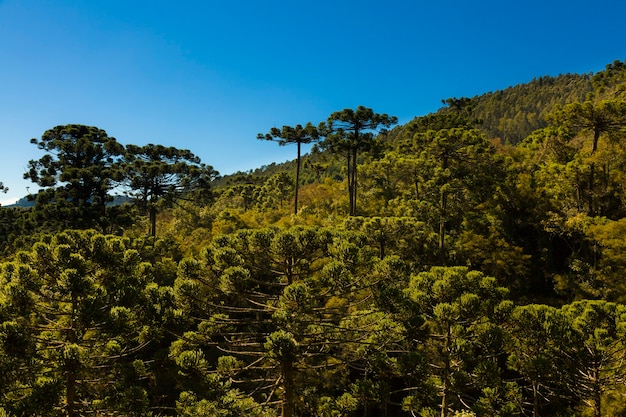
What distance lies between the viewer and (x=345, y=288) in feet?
29.1

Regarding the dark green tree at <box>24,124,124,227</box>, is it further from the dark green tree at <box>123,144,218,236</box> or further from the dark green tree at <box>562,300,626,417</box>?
the dark green tree at <box>562,300,626,417</box>

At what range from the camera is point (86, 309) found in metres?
8.27

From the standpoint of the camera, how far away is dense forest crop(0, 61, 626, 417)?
887 cm

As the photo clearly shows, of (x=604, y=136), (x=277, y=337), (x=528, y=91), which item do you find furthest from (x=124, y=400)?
(x=528, y=91)

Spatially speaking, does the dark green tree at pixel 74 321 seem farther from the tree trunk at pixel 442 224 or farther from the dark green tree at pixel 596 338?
the tree trunk at pixel 442 224

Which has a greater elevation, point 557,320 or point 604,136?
point 604,136

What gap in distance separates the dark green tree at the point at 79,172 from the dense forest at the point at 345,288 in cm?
13

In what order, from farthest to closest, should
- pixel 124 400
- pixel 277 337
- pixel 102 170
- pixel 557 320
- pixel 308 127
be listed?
pixel 308 127 → pixel 102 170 → pixel 557 320 → pixel 124 400 → pixel 277 337

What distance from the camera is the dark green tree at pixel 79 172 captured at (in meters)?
23.6

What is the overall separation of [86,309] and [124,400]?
2.49 metres

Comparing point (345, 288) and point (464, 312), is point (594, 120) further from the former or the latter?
point (345, 288)

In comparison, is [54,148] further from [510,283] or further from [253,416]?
[510,283]

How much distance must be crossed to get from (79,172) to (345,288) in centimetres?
2112

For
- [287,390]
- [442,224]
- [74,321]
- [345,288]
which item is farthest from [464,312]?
[442,224]
